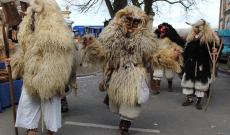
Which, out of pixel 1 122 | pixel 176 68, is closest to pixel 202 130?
pixel 176 68

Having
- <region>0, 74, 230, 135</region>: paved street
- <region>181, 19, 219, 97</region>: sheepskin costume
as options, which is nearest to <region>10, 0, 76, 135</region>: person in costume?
<region>0, 74, 230, 135</region>: paved street

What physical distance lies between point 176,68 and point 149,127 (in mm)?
1290

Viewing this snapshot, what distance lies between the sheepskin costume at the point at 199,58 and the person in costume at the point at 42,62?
140 inches

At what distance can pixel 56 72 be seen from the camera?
18.3 feet

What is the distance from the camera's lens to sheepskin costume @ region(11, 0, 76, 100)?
5527mm

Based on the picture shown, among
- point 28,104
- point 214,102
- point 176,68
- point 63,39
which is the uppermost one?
point 63,39

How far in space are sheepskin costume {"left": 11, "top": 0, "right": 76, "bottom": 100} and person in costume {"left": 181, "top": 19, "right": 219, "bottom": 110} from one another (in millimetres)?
3650

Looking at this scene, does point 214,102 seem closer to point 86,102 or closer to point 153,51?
point 86,102

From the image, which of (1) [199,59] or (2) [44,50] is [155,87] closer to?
(1) [199,59]

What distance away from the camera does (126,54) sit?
619cm

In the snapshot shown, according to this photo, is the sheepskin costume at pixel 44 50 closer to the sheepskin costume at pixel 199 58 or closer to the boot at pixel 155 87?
the sheepskin costume at pixel 199 58

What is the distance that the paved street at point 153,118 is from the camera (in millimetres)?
6801

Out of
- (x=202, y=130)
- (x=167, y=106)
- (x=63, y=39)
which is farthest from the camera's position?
(x=167, y=106)

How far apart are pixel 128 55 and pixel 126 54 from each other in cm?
3
